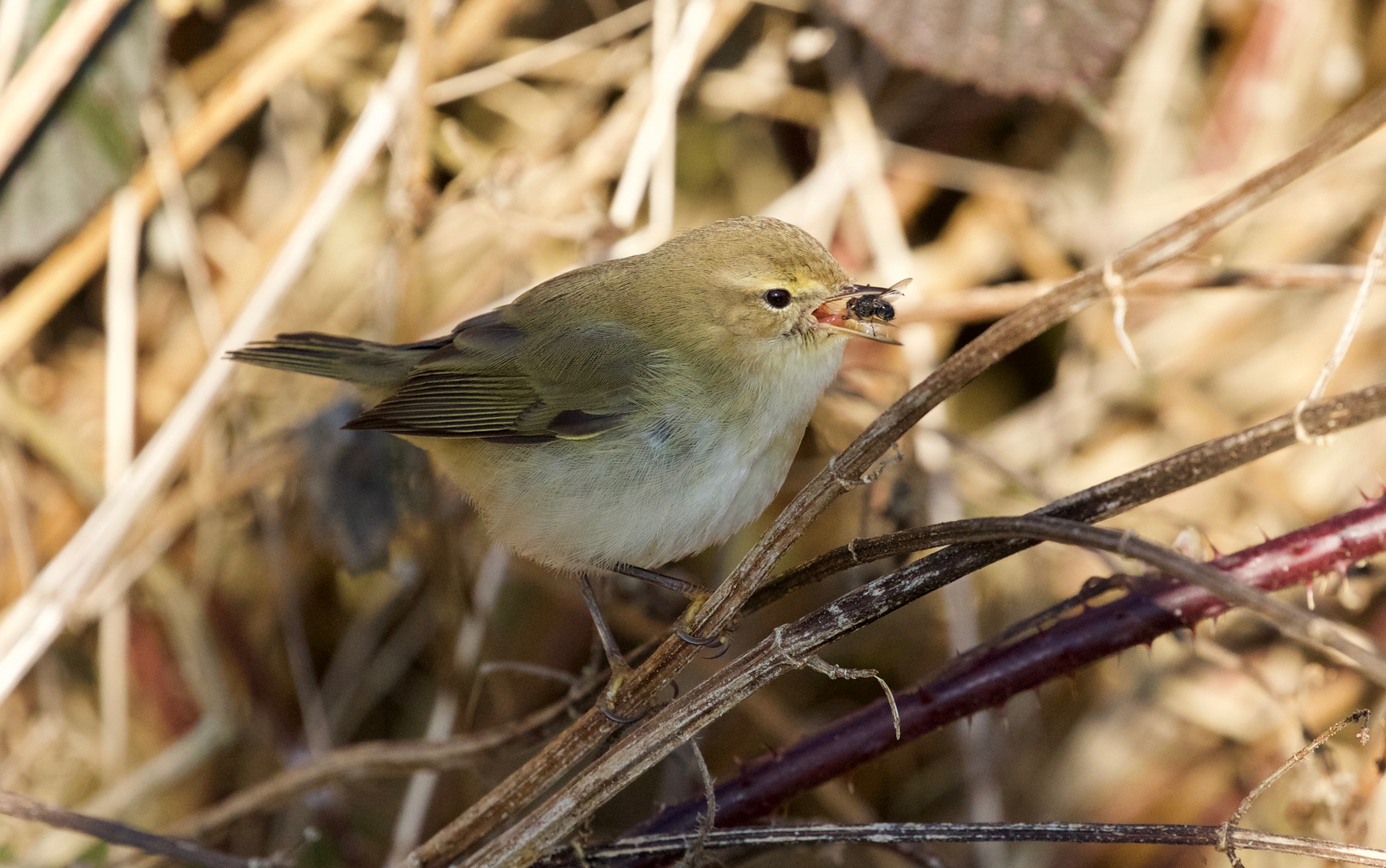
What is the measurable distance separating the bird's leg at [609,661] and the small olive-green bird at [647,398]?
2 cm

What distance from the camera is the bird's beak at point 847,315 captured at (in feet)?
6.89

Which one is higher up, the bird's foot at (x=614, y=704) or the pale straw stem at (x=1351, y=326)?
the pale straw stem at (x=1351, y=326)

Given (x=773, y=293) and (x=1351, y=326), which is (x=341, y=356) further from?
(x=1351, y=326)

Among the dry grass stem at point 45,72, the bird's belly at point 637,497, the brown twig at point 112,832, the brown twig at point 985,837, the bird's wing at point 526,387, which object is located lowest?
the brown twig at point 112,832

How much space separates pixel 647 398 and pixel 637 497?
210mm

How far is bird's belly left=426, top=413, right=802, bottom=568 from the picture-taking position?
212 centimetres

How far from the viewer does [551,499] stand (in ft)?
7.39

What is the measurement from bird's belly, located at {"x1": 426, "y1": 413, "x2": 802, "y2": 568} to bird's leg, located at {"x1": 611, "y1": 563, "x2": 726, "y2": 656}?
74 mm

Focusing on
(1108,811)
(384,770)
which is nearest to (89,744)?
(384,770)

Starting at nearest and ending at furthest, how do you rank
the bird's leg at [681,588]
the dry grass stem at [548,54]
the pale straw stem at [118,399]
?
the bird's leg at [681,588]
the pale straw stem at [118,399]
the dry grass stem at [548,54]

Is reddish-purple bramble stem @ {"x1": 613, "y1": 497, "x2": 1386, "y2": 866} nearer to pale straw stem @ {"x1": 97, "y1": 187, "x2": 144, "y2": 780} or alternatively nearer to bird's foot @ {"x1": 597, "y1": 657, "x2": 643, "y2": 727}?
bird's foot @ {"x1": 597, "y1": 657, "x2": 643, "y2": 727}

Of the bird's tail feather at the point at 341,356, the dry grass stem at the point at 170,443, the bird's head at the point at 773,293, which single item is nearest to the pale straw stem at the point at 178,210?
the dry grass stem at the point at 170,443

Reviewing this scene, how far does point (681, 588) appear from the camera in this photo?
2.24 meters

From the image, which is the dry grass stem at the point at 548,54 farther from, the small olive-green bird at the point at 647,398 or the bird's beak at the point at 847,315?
the bird's beak at the point at 847,315
